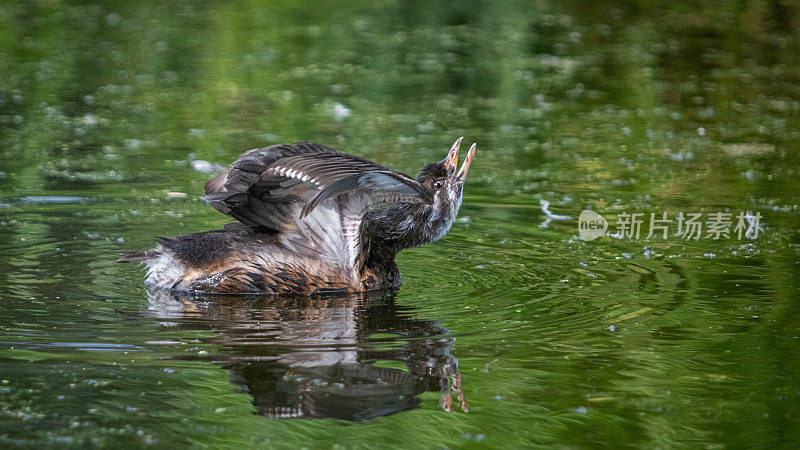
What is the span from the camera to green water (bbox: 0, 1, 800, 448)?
4.41 m

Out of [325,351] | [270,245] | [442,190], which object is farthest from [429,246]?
[325,351]

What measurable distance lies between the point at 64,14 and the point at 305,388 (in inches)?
454

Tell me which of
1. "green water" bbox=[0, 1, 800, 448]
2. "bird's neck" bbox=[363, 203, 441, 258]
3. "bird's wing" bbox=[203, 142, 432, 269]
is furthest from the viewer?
"bird's neck" bbox=[363, 203, 441, 258]

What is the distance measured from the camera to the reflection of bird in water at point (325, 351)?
4453mm

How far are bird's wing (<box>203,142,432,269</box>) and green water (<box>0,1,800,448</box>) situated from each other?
0.34 m

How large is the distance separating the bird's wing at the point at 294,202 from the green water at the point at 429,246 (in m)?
0.34

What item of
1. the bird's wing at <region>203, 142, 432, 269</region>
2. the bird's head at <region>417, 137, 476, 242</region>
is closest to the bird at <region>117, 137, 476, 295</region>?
the bird's wing at <region>203, 142, 432, 269</region>

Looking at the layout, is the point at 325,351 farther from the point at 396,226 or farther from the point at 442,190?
A: the point at 442,190

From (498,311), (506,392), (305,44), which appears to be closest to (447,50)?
(305,44)

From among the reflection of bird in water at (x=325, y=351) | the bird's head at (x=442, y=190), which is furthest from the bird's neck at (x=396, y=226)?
the reflection of bird in water at (x=325, y=351)

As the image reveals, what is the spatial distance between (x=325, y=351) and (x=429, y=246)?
2476 mm

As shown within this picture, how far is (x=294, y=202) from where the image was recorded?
593cm

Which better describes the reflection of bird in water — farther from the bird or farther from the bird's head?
the bird's head

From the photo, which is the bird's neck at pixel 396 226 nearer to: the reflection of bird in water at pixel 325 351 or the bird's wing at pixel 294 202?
the bird's wing at pixel 294 202
